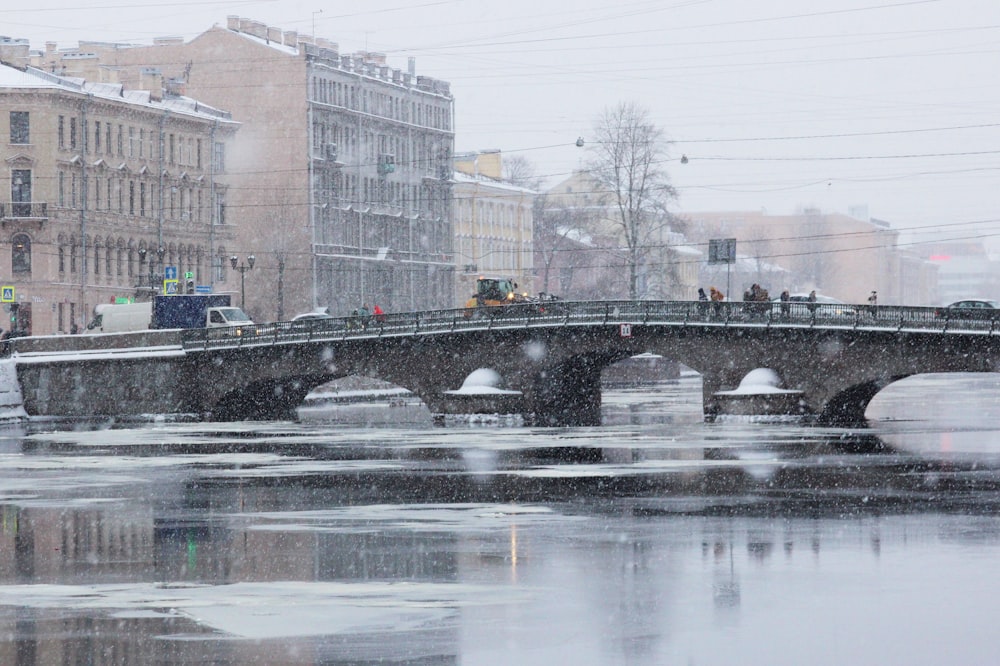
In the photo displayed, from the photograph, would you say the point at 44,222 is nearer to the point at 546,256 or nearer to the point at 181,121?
the point at 181,121

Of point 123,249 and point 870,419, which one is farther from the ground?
point 123,249

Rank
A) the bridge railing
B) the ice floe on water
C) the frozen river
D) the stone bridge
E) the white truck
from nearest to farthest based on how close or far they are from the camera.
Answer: the frozen river → the ice floe on water → the bridge railing → the stone bridge → the white truck

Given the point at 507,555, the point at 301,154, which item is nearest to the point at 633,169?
the point at 301,154

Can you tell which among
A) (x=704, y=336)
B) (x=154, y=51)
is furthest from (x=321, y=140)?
(x=704, y=336)

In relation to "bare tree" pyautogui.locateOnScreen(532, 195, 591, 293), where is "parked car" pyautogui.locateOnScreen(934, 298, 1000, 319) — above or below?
below

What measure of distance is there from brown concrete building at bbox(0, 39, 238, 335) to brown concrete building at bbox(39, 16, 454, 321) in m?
3.34

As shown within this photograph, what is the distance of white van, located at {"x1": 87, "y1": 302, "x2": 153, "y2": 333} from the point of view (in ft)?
265

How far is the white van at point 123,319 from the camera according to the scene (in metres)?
80.9

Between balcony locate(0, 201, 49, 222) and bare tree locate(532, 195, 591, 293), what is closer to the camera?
balcony locate(0, 201, 49, 222)

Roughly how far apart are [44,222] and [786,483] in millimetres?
56920

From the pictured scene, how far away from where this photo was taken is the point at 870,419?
6869 cm

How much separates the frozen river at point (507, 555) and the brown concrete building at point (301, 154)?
187 ft

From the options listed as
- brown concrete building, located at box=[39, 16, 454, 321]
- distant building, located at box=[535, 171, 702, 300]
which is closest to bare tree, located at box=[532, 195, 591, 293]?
distant building, located at box=[535, 171, 702, 300]

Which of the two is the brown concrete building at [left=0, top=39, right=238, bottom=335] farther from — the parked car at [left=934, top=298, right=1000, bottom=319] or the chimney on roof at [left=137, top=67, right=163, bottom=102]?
A: the parked car at [left=934, top=298, right=1000, bottom=319]
